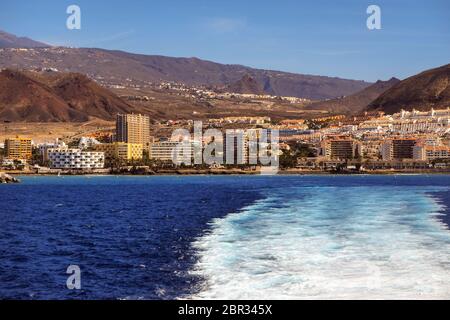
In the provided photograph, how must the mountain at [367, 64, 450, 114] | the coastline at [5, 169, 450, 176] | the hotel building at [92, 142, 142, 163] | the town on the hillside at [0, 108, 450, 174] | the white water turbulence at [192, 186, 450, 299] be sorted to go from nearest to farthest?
the white water turbulence at [192, 186, 450, 299] → the coastline at [5, 169, 450, 176] → the town on the hillside at [0, 108, 450, 174] → the hotel building at [92, 142, 142, 163] → the mountain at [367, 64, 450, 114]

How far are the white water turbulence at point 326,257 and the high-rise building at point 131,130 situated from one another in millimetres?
106453

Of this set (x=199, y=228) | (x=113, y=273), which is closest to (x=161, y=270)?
(x=113, y=273)

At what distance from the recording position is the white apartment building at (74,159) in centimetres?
10031

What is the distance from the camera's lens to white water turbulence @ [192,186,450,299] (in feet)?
39.8

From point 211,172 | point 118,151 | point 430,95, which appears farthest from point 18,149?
point 430,95

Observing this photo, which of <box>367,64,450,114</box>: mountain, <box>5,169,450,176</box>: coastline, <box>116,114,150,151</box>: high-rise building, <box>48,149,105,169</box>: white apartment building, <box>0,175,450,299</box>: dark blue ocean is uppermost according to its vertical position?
<box>367,64,450,114</box>: mountain

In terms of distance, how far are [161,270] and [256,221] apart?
9.93 m

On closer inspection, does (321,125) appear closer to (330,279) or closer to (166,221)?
(166,221)

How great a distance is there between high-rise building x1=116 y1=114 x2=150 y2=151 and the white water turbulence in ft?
349

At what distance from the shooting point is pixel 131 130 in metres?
132

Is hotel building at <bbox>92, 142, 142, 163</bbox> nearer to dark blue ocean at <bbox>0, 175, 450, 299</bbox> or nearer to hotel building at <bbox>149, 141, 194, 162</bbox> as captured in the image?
hotel building at <bbox>149, 141, 194, 162</bbox>

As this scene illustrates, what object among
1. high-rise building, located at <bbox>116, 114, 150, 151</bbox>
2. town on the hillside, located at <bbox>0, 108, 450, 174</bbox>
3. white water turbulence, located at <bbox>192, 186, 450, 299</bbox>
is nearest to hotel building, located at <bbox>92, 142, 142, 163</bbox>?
town on the hillside, located at <bbox>0, 108, 450, 174</bbox>
